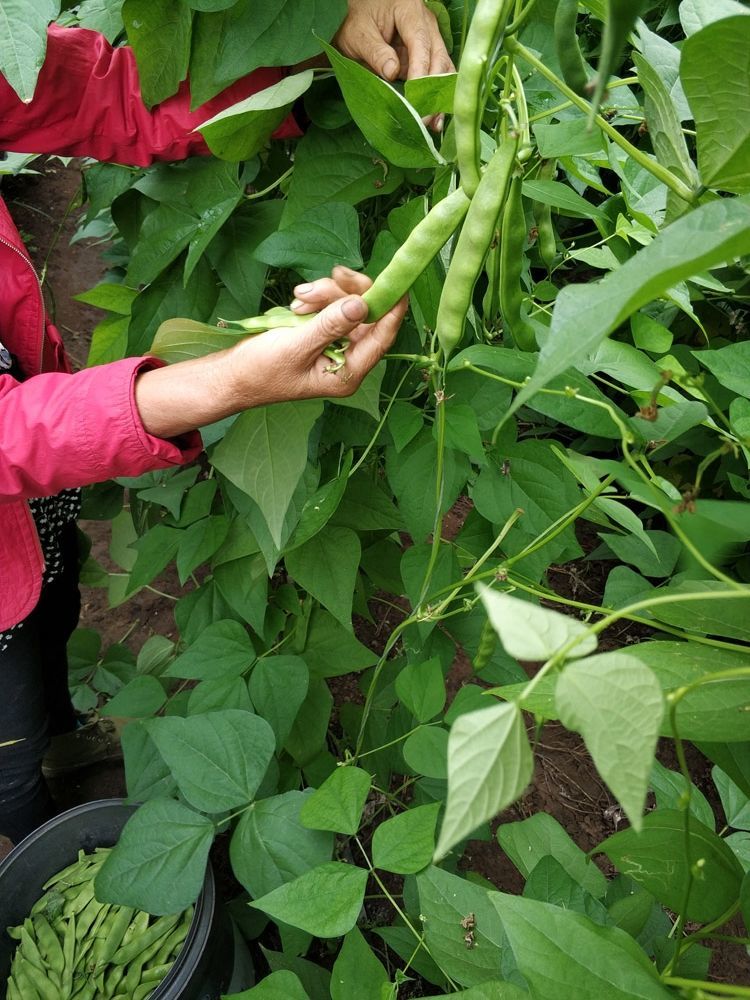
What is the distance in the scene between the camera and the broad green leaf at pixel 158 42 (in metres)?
0.78

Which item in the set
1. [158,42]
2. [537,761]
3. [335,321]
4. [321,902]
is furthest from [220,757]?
[537,761]

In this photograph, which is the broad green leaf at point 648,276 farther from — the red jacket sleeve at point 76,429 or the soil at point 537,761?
the soil at point 537,761

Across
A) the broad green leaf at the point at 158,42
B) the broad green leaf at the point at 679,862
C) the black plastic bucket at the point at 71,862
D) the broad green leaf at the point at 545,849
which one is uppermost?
the broad green leaf at the point at 158,42

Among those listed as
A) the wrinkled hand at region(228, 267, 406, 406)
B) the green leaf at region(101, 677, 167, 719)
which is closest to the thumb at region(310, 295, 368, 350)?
the wrinkled hand at region(228, 267, 406, 406)

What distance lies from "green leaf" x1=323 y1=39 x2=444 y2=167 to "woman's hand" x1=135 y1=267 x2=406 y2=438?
115 millimetres

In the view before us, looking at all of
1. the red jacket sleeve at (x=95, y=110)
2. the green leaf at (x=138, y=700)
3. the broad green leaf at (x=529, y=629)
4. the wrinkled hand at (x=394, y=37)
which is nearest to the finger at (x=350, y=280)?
the wrinkled hand at (x=394, y=37)

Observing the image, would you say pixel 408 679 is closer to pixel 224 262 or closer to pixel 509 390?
pixel 509 390

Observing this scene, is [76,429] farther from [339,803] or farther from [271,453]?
[339,803]

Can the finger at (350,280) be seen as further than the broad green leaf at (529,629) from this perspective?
Yes

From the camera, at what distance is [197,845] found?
1.01 m

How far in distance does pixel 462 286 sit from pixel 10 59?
0.42 metres

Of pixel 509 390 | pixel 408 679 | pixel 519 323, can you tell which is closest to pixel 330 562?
pixel 408 679

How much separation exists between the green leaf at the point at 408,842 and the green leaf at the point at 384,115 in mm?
644

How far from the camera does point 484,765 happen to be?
1.00 ft
